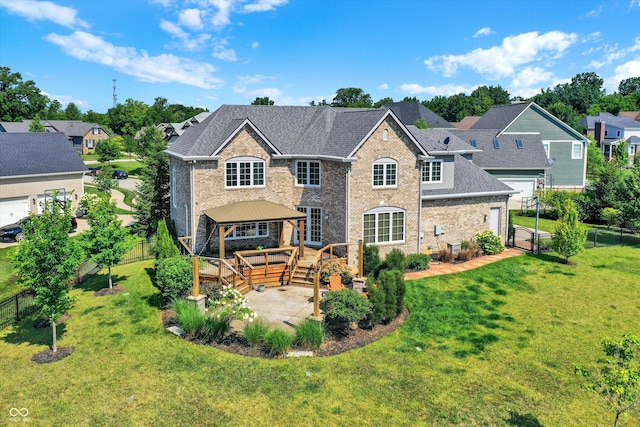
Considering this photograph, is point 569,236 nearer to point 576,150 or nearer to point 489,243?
point 489,243

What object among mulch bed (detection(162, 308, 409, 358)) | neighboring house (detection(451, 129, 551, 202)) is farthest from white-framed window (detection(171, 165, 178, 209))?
neighboring house (detection(451, 129, 551, 202))

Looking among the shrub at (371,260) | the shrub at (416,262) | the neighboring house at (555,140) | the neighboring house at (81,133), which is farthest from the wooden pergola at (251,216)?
the neighboring house at (81,133)

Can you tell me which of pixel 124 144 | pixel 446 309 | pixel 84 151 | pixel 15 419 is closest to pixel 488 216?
pixel 446 309

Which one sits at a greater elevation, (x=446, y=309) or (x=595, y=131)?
(x=595, y=131)

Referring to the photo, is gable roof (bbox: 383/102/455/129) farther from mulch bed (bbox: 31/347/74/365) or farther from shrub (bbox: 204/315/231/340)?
mulch bed (bbox: 31/347/74/365)

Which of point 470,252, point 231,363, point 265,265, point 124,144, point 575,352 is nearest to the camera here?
point 231,363

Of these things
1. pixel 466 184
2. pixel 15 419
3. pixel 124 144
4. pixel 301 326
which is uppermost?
pixel 124 144

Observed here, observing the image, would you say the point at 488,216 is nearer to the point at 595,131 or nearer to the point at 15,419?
the point at 15,419
